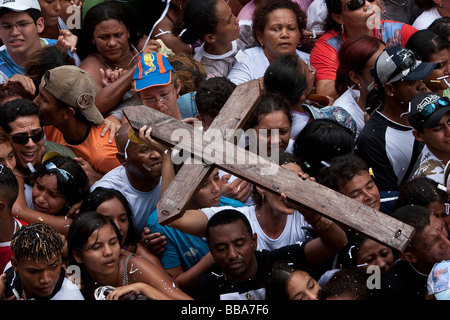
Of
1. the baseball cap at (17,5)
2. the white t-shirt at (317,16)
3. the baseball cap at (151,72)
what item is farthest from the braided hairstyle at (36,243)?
the white t-shirt at (317,16)

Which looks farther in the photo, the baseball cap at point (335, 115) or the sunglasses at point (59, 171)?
the baseball cap at point (335, 115)

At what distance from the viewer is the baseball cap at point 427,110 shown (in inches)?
240

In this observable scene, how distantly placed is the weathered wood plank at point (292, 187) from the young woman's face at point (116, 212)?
0.76 metres

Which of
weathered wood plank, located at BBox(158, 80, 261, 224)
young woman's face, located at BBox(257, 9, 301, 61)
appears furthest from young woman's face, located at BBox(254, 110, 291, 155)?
young woman's face, located at BBox(257, 9, 301, 61)

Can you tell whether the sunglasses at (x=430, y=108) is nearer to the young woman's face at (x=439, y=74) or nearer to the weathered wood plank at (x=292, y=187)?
the young woman's face at (x=439, y=74)

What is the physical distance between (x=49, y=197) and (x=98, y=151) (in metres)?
0.63

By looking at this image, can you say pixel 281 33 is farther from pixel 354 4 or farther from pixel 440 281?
pixel 440 281

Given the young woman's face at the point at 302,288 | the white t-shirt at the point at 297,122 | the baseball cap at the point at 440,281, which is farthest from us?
the white t-shirt at the point at 297,122

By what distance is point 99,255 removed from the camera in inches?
217

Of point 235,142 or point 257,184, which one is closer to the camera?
point 257,184

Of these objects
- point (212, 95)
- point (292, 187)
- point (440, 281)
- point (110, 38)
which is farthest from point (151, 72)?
point (440, 281)

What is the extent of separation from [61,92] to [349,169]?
6.64 ft

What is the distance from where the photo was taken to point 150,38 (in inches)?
302

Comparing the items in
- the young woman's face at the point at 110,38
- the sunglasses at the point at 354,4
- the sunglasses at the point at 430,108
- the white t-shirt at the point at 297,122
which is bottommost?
the white t-shirt at the point at 297,122
